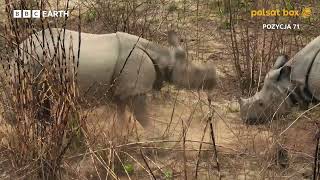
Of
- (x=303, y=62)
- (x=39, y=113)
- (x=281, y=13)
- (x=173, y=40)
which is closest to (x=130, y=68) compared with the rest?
(x=173, y=40)

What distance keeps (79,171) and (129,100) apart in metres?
1.22

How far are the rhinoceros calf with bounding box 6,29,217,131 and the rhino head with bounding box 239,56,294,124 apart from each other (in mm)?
437

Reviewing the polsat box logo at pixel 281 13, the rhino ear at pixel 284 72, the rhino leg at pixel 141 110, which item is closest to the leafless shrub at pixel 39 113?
the rhino leg at pixel 141 110

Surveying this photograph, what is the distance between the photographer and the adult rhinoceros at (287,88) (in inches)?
206

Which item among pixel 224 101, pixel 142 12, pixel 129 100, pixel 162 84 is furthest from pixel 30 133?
pixel 142 12

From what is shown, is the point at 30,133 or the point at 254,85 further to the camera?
the point at 254,85

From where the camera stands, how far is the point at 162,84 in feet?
17.9

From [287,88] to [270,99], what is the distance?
0.19 meters

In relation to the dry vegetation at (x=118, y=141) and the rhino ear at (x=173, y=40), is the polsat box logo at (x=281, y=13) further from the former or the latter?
the rhino ear at (x=173, y=40)

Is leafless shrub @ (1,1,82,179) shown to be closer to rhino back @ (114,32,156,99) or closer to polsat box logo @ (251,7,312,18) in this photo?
rhino back @ (114,32,156,99)

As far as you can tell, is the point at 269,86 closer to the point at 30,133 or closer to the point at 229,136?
the point at 229,136

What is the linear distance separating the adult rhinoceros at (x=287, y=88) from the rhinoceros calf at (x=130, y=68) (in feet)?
1.57

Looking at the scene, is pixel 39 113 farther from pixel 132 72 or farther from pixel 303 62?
pixel 303 62

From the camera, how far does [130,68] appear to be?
16.7 feet
